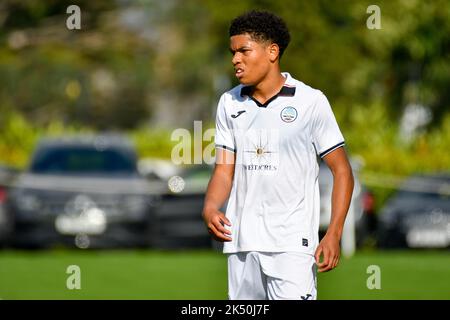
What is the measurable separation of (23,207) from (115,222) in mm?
1359

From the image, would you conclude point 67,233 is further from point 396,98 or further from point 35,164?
point 396,98

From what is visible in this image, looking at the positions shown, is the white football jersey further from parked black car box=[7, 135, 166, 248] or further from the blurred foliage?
the blurred foliage

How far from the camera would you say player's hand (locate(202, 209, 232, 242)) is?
6.39 meters

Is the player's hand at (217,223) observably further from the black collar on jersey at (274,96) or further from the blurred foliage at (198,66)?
the blurred foliage at (198,66)

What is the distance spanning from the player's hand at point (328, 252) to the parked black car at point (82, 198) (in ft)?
45.3

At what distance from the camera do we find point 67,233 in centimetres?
2020

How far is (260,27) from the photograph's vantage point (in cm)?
651

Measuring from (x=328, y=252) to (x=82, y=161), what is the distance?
15097 millimetres

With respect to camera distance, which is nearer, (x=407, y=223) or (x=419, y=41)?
(x=407, y=223)

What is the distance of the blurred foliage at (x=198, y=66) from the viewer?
106 ft

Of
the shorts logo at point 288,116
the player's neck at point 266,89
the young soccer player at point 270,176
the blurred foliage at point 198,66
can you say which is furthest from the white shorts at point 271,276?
the blurred foliage at point 198,66

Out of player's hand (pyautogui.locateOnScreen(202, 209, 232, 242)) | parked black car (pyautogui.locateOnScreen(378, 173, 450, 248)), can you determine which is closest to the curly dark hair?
player's hand (pyautogui.locateOnScreen(202, 209, 232, 242))
